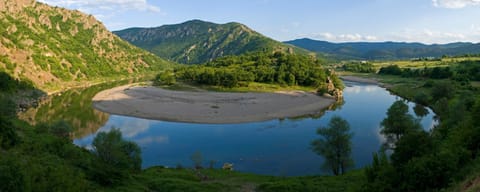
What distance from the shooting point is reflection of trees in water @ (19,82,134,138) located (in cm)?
7588

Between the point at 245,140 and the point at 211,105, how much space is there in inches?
1421

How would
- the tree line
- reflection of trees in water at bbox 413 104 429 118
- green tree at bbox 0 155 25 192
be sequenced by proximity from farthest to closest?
the tree line → reflection of trees in water at bbox 413 104 429 118 → green tree at bbox 0 155 25 192

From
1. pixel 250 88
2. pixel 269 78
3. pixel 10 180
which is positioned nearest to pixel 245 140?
pixel 10 180

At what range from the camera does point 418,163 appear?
19141 millimetres

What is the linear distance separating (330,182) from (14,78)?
12312 centimetres

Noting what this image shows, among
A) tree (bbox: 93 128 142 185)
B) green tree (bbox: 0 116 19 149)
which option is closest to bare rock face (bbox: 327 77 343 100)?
tree (bbox: 93 128 142 185)

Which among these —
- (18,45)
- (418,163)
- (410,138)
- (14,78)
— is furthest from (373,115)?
(18,45)

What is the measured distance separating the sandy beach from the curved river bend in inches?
185

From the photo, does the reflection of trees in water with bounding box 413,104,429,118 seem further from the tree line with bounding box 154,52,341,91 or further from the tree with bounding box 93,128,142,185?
the tree with bounding box 93,128,142,185

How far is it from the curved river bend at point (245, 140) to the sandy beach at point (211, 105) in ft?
15.4

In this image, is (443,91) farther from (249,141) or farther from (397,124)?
(249,141)

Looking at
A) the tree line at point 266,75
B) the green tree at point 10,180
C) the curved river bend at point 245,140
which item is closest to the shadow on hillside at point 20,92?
the curved river bend at point 245,140

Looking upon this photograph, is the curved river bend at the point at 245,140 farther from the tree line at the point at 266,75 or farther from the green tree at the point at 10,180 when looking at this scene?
the tree line at the point at 266,75

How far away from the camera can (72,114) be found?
88.9 metres
